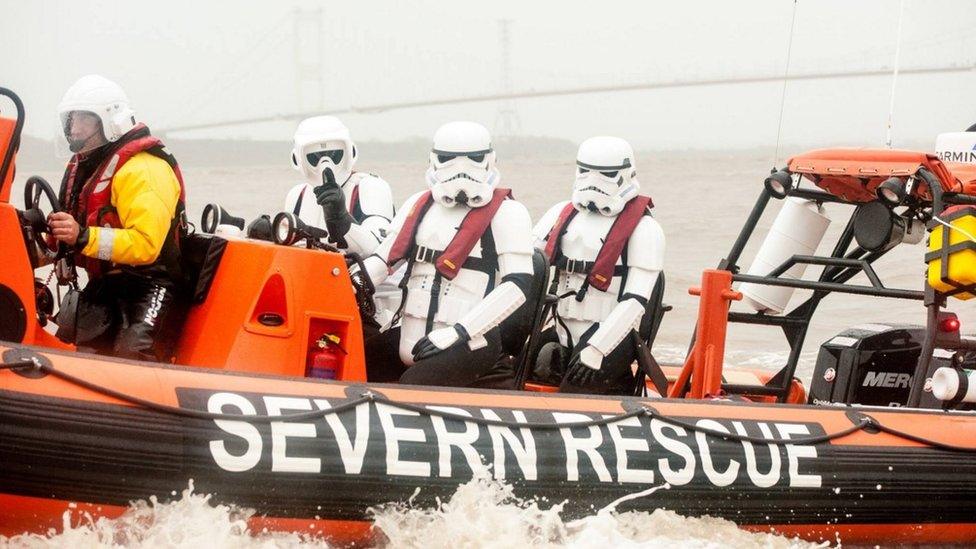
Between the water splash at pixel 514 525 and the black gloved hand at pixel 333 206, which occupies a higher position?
the black gloved hand at pixel 333 206

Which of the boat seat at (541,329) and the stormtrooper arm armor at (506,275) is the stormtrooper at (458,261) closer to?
the stormtrooper arm armor at (506,275)

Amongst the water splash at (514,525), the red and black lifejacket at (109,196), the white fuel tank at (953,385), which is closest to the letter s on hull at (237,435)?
the water splash at (514,525)

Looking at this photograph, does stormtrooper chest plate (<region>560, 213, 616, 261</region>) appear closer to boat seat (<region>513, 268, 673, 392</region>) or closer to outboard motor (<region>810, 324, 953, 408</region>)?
boat seat (<region>513, 268, 673, 392</region>)

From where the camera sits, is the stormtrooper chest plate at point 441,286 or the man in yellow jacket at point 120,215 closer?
the man in yellow jacket at point 120,215

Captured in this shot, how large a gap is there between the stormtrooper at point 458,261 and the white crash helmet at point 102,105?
969 millimetres

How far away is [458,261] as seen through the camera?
448 centimetres

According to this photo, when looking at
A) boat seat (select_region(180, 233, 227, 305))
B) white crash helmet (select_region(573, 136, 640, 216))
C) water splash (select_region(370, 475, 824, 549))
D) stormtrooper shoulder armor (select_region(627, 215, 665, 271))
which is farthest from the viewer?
white crash helmet (select_region(573, 136, 640, 216))

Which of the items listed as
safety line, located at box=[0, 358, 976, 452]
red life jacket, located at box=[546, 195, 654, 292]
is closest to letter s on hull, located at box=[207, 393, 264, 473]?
safety line, located at box=[0, 358, 976, 452]

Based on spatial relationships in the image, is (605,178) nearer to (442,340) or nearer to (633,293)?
(633,293)

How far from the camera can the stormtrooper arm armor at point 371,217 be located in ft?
15.7

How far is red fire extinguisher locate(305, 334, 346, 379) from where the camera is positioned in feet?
13.5

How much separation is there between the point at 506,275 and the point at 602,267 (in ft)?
2.29

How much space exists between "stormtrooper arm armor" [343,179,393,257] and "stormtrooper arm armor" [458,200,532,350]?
461mm

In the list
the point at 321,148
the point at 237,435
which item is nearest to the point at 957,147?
the point at 321,148
